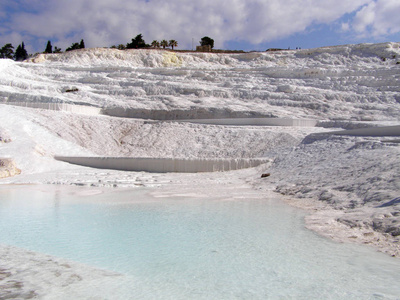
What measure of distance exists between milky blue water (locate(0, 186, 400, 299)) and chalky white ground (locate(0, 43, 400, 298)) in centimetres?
57

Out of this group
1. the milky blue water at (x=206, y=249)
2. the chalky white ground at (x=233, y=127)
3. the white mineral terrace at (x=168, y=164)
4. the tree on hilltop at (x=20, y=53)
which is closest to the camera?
the milky blue water at (x=206, y=249)

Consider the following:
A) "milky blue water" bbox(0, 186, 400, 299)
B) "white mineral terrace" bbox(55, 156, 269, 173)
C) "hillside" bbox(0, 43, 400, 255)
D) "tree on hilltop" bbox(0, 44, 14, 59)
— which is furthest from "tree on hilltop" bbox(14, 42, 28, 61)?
"milky blue water" bbox(0, 186, 400, 299)

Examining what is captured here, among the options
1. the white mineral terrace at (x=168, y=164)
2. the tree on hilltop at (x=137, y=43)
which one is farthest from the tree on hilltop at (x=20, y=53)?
the white mineral terrace at (x=168, y=164)

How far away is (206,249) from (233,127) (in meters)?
11.9

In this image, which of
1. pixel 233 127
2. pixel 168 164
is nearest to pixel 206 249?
pixel 168 164

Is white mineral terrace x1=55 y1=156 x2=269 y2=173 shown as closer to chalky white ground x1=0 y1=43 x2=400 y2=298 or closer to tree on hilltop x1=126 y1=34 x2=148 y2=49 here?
chalky white ground x1=0 y1=43 x2=400 y2=298

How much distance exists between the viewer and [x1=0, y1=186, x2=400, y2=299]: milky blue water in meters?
3.46

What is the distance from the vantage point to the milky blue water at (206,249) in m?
3.46

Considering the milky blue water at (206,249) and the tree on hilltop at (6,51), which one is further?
the tree on hilltop at (6,51)

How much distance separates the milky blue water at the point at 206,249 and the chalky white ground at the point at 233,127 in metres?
0.57

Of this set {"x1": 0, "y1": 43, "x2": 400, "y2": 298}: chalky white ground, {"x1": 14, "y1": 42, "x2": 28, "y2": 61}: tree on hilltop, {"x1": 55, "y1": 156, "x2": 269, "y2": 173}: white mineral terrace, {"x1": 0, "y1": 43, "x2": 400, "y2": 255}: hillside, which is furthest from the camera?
{"x1": 14, "y1": 42, "x2": 28, "y2": 61}: tree on hilltop

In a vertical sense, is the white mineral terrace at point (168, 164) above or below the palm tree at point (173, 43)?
below

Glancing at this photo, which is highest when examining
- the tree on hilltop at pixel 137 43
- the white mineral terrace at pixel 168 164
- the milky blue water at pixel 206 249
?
the tree on hilltop at pixel 137 43

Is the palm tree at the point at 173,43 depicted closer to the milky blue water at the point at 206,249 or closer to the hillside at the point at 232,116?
the hillside at the point at 232,116
